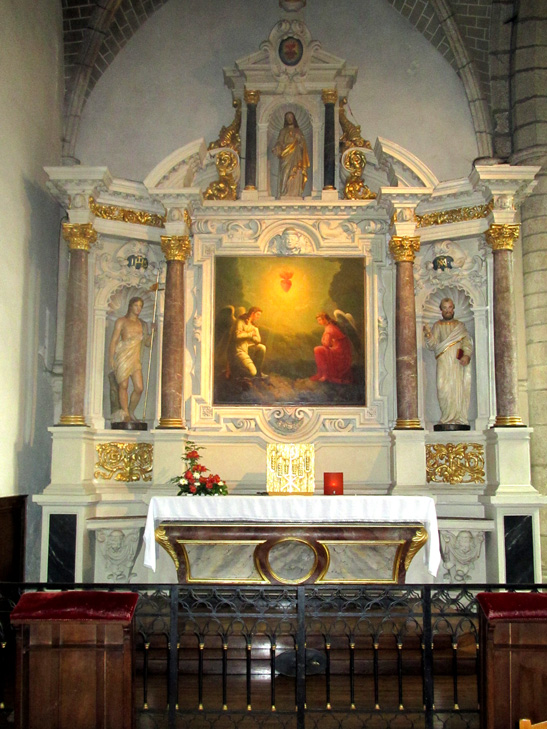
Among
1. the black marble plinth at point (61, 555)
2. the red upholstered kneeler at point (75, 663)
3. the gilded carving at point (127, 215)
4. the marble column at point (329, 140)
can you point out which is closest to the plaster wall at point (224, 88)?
the marble column at point (329, 140)

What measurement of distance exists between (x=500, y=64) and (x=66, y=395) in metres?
6.69

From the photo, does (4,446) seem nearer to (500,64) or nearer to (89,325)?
(89,325)

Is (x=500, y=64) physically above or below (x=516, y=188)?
above

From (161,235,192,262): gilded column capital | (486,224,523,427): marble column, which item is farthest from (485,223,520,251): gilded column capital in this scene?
(161,235,192,262): gilded column capital

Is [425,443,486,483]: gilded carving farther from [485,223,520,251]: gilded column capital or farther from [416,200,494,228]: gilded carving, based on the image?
[416,200,494,228]: gilded carving


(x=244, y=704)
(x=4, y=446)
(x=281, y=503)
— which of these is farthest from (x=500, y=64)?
(x=244, y=704)

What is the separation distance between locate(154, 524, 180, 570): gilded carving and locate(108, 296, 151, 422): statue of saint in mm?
2070

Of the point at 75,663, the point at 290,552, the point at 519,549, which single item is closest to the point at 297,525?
the point at 290,552

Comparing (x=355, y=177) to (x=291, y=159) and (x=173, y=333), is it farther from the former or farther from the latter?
(x=173, y=333)

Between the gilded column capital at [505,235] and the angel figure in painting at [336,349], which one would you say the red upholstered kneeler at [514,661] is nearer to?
the angel figure in painting at [336,349]

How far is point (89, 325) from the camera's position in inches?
356

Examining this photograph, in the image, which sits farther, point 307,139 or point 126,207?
point 307,139

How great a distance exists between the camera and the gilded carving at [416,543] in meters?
7.25

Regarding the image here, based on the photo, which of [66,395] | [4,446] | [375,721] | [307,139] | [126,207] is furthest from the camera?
[307,139]
